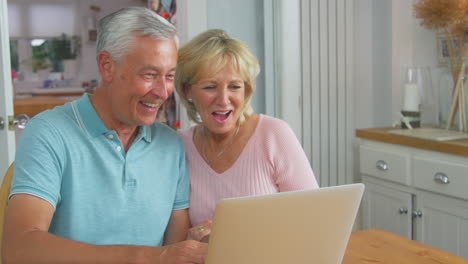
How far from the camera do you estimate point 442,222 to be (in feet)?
7.75

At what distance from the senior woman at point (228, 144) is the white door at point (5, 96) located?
1191mm

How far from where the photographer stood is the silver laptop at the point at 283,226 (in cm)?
98

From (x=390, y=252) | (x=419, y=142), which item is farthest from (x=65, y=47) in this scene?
(x=390, y=252)

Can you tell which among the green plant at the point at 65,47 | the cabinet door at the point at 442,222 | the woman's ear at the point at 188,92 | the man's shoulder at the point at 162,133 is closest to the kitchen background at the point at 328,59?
the cabinet door at the point at 442,222

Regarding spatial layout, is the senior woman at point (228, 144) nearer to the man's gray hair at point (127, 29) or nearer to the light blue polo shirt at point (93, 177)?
the light blue polo shirt at point (93, 177)

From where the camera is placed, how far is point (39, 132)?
130 centimetres

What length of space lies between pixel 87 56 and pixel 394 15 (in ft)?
20.9

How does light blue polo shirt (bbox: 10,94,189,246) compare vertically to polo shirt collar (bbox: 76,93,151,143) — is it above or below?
below

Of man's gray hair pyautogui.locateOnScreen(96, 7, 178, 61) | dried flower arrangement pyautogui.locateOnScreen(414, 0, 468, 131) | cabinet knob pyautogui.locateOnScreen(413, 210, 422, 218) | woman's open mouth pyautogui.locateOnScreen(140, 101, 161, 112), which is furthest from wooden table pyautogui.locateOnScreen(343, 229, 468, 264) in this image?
dried flower arrangement pyautogui.locateOnScreen(414, 0, 468, 131)

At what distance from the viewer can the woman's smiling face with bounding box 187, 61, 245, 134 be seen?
1.59 m

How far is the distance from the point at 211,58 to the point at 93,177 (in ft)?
1.53

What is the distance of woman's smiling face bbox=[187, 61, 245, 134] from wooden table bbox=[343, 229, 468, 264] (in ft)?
1.56

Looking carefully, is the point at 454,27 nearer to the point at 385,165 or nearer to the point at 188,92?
the point at 385,165

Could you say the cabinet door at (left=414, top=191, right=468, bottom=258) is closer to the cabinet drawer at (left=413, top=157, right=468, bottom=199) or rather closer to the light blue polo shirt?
the cabinet drawer at (left=413, top=157, right=468, bottom=199)
